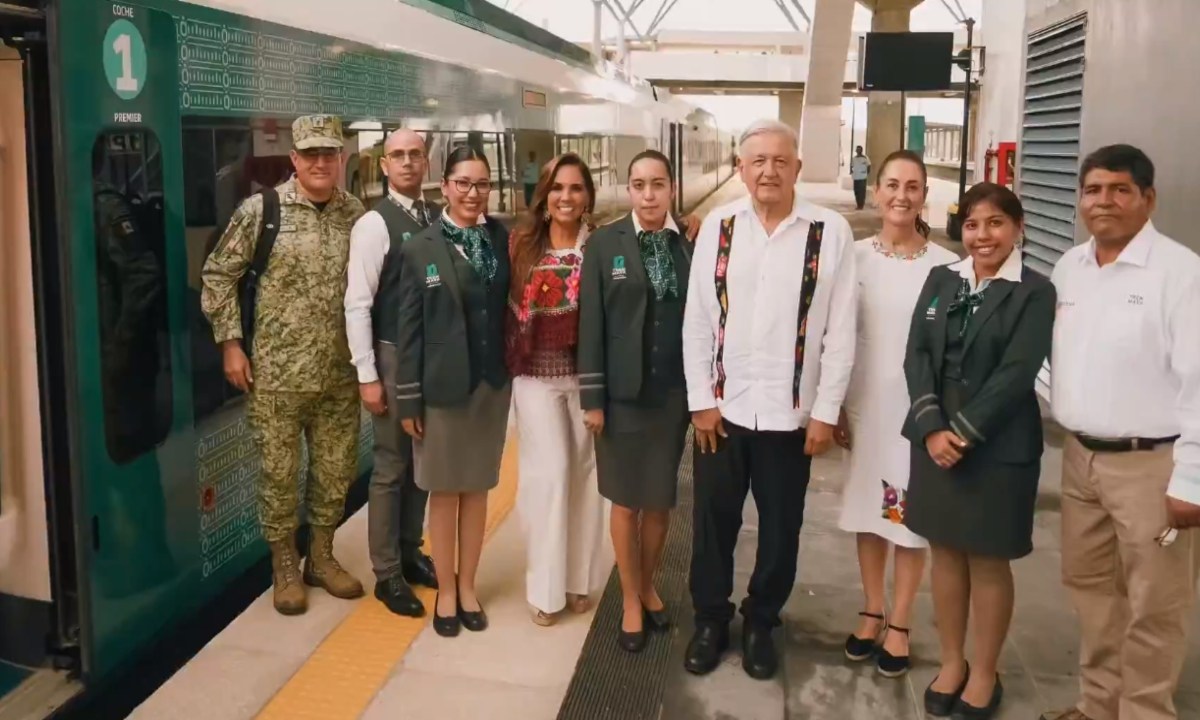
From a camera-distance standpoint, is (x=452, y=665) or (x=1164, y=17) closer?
(x=452, y=665)

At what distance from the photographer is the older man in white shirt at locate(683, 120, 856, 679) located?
330 centimetres

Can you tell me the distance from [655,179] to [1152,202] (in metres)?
1.43

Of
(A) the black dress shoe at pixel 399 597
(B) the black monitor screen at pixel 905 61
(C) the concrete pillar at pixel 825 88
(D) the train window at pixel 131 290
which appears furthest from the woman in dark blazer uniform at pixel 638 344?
(C) the concrete pillar at pixel 825 88

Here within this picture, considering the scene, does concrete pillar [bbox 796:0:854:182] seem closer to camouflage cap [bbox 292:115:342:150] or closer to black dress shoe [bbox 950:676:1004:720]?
camouflage cap [bbox 292:115:342:150]

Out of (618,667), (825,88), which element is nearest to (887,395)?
(618,667)

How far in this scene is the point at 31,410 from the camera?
3.23 metres

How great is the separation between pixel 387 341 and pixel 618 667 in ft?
4.51

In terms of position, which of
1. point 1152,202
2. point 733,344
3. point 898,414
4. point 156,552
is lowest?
point 156,552

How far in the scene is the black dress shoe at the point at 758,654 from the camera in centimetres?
358

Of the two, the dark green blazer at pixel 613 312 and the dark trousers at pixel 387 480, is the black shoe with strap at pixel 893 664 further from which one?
the dark trousers at pixel 387 480

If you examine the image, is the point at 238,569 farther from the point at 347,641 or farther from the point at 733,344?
the point at 733,344

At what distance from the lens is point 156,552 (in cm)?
359

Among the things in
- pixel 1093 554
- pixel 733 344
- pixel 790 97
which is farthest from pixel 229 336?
pixel 790 97

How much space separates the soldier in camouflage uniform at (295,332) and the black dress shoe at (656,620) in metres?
1.24
